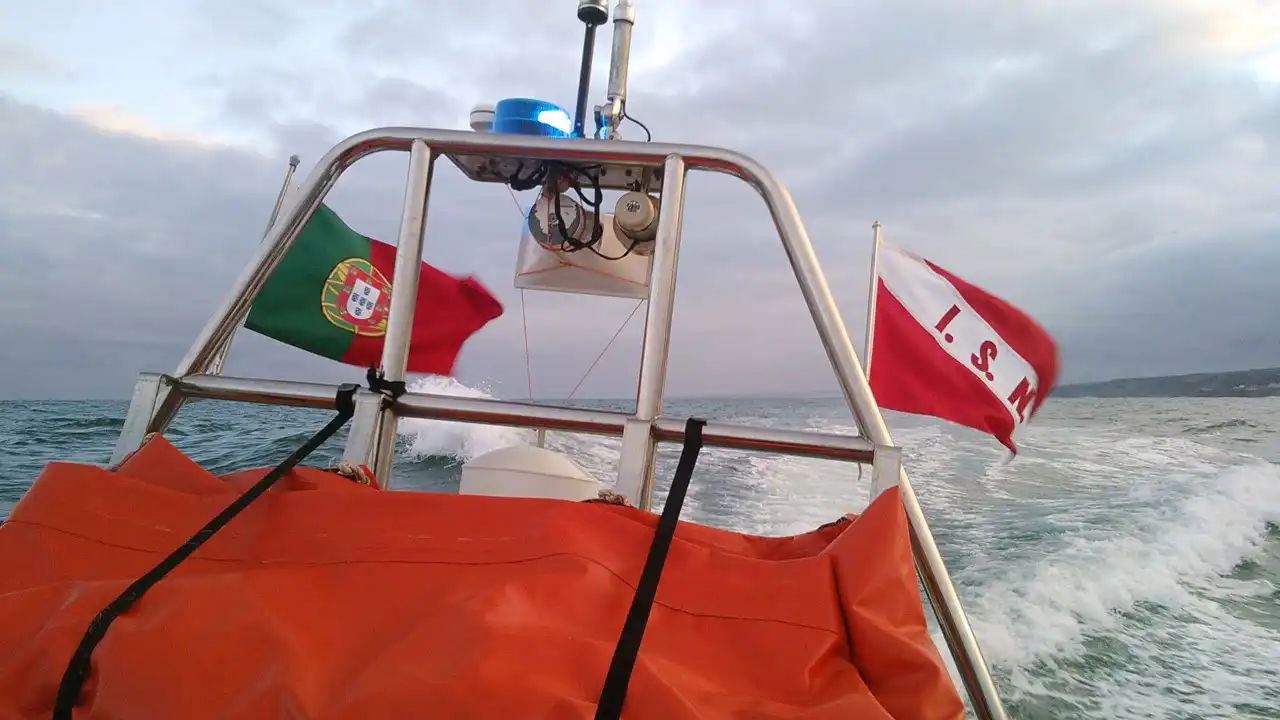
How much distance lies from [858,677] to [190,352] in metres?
1.41

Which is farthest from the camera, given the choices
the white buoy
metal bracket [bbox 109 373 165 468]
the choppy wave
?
the choppy wave

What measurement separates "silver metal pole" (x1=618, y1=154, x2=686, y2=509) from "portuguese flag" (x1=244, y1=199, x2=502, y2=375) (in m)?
1.15

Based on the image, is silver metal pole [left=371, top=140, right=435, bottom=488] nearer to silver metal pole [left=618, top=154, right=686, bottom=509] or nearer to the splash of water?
silver metal pole [left=618, top=154, right=686, bottom=509]

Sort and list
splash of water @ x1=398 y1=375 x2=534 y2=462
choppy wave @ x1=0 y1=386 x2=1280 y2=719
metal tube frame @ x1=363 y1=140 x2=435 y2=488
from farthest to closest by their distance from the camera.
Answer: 1. splash of water @ x1=398 y1=375 x2=534 y2=462
2. choppy wave @ x1=0 y1=386 x2=1280 y2=719
3. metal tube frame @ x1=363 y1=140 x2=435 y2=488

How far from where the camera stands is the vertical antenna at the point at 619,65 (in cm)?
182

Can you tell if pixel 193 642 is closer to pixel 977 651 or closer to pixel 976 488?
pixel 977 651

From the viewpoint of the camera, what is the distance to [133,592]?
0.90 metres

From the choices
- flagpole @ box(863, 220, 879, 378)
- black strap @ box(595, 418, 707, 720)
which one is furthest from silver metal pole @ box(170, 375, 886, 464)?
flagpole @ box(863, 220, 879, 378)

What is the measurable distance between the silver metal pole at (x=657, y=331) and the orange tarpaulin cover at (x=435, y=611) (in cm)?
29

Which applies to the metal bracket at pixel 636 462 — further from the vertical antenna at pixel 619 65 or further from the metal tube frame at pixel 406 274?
the vertical antenna at pixel 619 65

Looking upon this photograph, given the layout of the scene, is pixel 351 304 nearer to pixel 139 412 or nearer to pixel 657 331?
pixel 139 412

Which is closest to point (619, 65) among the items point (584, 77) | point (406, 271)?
point (584, 77)

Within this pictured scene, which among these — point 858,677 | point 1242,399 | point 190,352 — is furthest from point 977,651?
point 1242,399

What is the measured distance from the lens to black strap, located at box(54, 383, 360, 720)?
808mm
